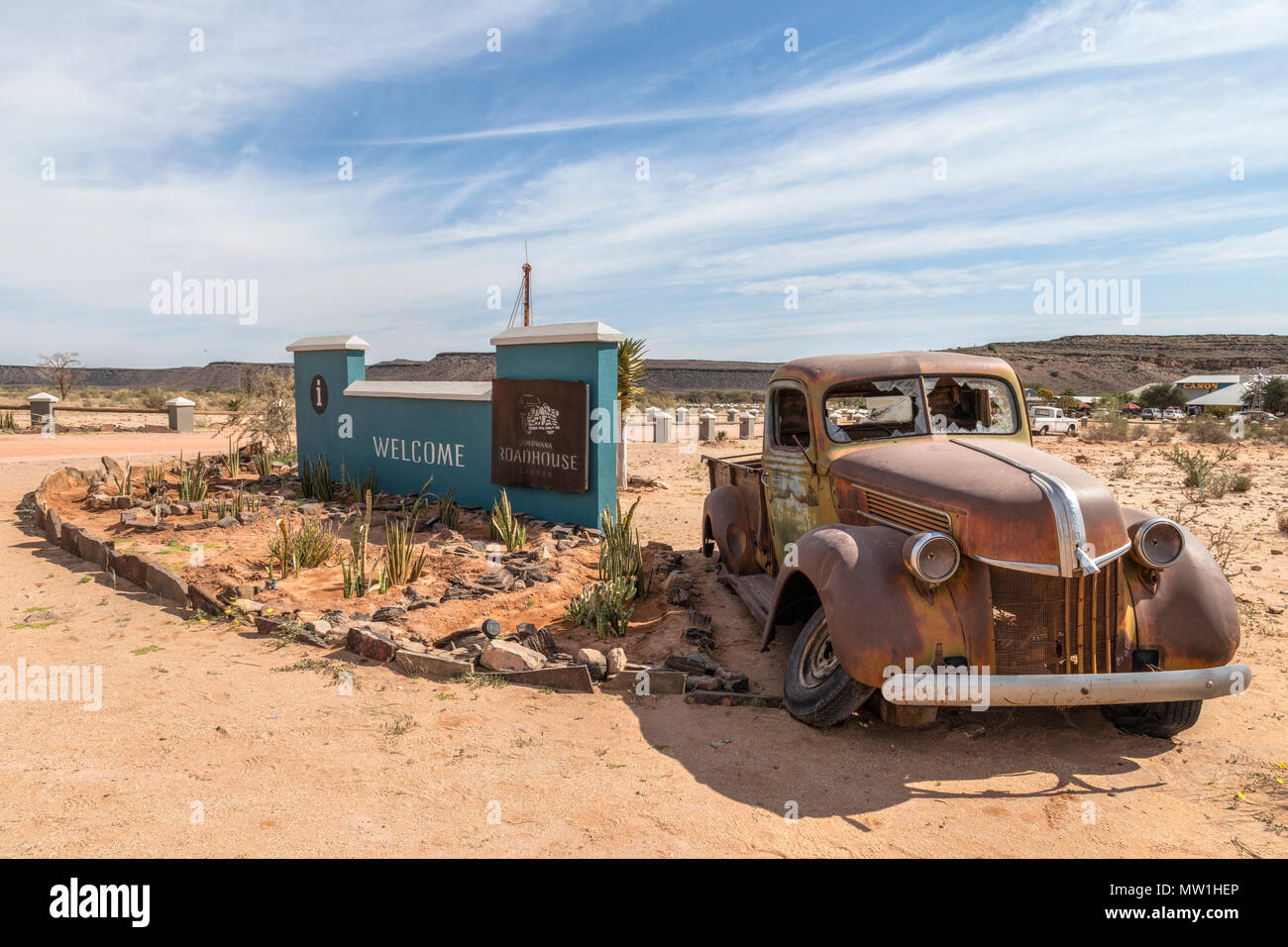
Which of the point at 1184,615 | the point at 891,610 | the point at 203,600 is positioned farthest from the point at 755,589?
the point at 203,600

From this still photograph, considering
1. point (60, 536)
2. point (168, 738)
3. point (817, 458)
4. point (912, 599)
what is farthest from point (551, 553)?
point (60, 536)

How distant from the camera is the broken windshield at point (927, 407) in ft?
17.7

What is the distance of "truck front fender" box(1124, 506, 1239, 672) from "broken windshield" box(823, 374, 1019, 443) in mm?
1413

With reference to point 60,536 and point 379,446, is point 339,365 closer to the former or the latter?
point 379,446

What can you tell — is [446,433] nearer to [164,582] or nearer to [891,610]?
[164,582]

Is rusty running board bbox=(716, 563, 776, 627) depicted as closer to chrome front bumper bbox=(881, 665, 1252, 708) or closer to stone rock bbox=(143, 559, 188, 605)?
chrome front bumper bbox=(881, 665, 1252, 708)

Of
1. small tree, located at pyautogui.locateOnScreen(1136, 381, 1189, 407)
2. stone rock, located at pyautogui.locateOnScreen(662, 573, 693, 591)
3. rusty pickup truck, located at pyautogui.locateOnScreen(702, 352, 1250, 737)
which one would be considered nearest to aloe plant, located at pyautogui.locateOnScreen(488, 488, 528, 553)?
stone rock, located at pyautogui.locateOnScreen(662, 573, 693, 591)

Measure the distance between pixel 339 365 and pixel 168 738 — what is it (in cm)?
984

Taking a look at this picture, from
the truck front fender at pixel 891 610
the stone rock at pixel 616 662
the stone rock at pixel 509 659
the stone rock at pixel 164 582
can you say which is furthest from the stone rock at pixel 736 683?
the stone rock at pixel 164 582

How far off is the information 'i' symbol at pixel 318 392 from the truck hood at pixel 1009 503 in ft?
37.2

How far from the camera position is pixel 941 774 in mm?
3979

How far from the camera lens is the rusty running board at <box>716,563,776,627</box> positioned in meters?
6.00

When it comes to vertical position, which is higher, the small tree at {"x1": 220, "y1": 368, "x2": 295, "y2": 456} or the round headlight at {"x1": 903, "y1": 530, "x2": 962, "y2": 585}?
the small tree at {"x1": 220, "y1": 368, "x2": 295, "y2": 456}

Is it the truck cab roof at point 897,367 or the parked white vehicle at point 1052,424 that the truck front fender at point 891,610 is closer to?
the truck cab roof at point 897,367
